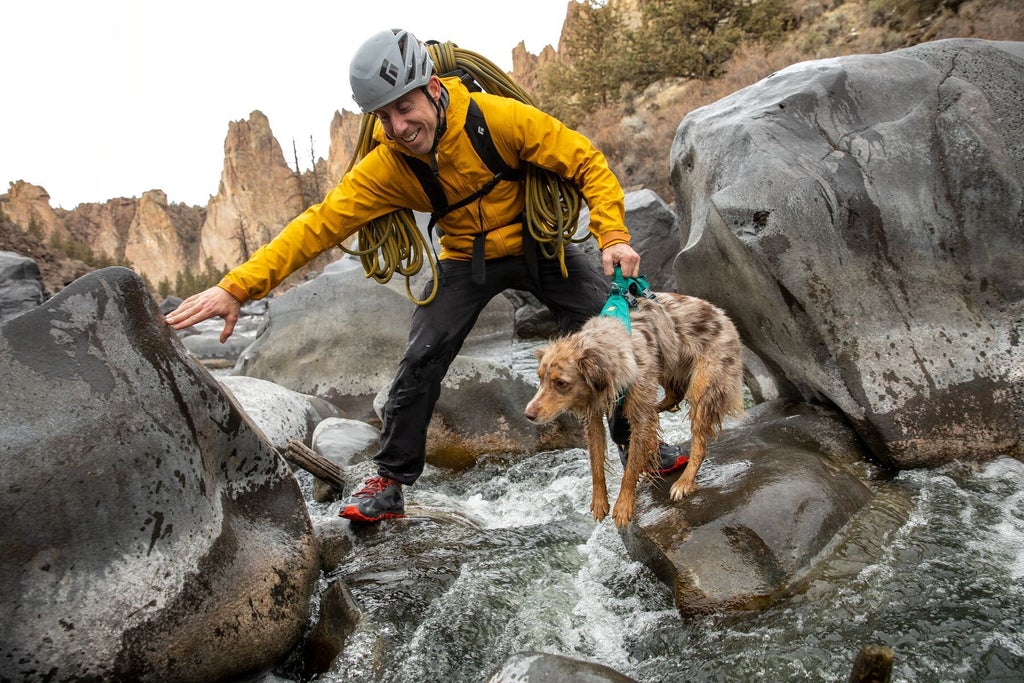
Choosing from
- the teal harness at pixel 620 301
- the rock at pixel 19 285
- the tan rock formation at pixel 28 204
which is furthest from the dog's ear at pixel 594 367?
the tan rock formation at pixel 28 204

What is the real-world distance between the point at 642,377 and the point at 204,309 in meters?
2.58

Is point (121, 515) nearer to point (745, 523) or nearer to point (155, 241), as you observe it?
point (745, 523)

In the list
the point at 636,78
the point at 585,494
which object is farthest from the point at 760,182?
the point at 636,78

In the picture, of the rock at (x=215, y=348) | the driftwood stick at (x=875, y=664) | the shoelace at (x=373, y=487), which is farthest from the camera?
the rock at (x=215, y=348)

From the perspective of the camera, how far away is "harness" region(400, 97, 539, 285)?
4352 mm

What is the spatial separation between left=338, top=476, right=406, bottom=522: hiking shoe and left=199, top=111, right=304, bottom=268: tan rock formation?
87.1m

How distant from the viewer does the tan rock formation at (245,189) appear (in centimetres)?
8744

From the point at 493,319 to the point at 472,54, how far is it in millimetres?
7208

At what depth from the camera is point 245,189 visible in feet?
289

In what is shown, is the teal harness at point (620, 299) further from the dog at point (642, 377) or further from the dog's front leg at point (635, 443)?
the dog's front leg at point (635, 443)

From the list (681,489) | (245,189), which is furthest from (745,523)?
(245,189)

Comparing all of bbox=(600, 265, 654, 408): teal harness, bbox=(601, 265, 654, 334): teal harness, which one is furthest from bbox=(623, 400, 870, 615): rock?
bbox=(601, 265, 654, 334): teal harness

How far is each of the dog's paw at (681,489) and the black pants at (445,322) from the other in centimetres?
126

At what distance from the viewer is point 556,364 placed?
414 centimetres
